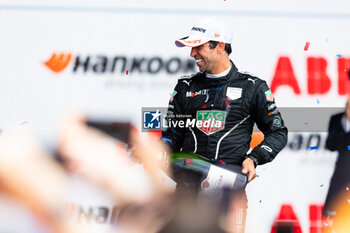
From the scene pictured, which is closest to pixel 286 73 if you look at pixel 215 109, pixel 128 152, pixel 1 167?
pixel 215 109

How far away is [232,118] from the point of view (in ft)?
6.12

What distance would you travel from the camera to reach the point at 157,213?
89.1 inches

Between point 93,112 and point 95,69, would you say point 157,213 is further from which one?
point 95,69

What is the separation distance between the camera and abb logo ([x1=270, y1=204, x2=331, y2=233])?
231 cm

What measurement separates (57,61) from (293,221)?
5.74 feet

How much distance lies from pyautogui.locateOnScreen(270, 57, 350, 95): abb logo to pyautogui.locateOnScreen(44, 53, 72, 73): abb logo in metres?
1.26

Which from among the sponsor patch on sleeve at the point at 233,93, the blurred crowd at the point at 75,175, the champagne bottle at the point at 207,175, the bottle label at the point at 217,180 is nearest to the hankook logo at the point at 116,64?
the blurred crowd at the point at 75,175

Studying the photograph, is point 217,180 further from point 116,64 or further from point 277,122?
point 116,64

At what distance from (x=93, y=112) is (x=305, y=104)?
1293 mm

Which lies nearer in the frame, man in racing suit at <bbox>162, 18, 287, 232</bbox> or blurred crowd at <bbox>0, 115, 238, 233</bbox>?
man in racing suit at <bbox>162, 18, 287, 232</bbox>

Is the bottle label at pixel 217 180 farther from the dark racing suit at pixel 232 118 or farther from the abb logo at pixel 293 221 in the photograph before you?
the abb logo at pixel 293 221

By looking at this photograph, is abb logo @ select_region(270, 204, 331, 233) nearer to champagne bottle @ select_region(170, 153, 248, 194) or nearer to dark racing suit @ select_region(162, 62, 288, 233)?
dark racing suit @ select_region(162, 62, 288, 233)

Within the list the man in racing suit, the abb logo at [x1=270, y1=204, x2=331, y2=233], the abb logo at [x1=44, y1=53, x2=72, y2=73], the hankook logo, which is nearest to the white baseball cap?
the man in racing suit

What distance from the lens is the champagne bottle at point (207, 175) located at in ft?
5.80
